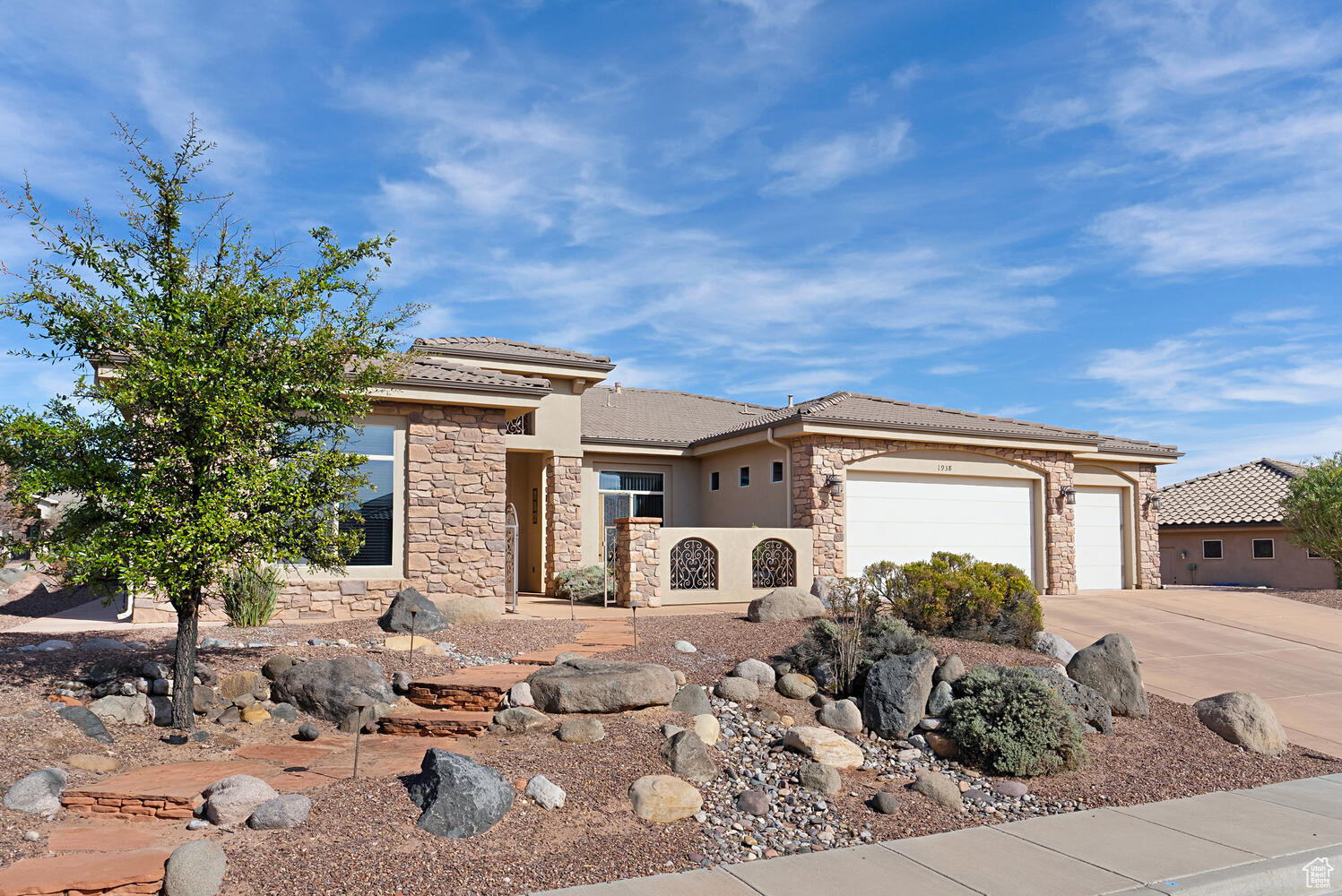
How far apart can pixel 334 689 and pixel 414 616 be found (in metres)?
2.63

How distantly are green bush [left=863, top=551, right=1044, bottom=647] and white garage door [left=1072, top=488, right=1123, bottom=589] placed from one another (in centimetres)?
1089

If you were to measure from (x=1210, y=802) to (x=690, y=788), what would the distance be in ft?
13.4

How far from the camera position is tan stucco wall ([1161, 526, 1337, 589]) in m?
24.0

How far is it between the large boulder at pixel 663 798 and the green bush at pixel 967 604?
5803mm

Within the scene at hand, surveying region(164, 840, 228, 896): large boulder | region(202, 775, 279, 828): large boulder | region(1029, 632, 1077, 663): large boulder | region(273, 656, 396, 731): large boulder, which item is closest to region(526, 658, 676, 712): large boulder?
region(273, 656, 396, 731): large boulder

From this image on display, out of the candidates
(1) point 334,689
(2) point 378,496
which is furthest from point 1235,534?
(1) point 334,689

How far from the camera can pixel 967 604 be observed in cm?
1091

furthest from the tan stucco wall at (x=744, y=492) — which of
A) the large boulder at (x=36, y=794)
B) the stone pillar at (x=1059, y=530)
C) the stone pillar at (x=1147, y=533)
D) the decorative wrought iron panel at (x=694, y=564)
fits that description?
the large boulder at (x=36, y=794)

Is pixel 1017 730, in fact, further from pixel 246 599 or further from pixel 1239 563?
pixel 1239 563

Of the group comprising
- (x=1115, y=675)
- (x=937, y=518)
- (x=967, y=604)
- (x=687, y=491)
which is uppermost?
(x=687, y=491)

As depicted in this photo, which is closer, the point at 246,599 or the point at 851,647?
the point at 851,647

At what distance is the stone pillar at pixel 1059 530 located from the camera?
19.0 metres

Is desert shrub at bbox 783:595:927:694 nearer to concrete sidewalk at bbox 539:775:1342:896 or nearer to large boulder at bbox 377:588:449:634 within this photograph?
concrete sidewalk at bbox 539:775:1342:896

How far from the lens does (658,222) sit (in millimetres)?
15336
